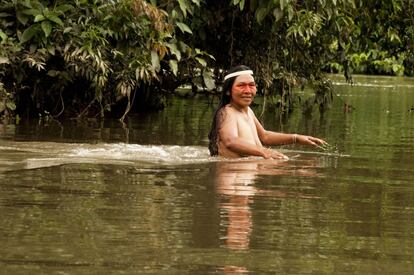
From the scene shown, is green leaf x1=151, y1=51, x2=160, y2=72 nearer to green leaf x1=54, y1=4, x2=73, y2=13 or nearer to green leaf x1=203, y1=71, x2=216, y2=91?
green leaf x1=54, y1=4, x2=73, y2=13

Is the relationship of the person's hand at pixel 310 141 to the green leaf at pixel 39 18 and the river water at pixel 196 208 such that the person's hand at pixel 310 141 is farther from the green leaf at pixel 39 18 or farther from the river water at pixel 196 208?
the green leaf at pixel 39 18

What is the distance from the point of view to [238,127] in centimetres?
852

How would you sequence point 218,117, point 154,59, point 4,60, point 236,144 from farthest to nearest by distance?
point 154,59 < point 4,60 < point 218,117 < point 236,144

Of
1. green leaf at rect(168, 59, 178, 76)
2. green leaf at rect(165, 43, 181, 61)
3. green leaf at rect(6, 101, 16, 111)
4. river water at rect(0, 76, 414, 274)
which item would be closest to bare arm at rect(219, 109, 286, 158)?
river water at rect(0, 76, 414, 274)

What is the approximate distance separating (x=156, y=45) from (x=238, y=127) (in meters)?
2.63

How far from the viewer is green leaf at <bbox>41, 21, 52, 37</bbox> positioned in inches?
421

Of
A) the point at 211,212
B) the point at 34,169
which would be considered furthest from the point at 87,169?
the point at 211,212

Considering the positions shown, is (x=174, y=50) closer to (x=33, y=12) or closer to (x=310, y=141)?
(x=33, y=12)

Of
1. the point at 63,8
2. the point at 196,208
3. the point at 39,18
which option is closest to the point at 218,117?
the point at 39,18

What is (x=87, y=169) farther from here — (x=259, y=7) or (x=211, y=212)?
(x=259, y=7)

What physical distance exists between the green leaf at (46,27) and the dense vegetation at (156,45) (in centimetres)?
2

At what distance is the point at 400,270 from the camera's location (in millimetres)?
3727

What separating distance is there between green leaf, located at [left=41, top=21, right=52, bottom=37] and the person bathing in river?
9.03 feet

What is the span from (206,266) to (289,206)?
1753 mm
